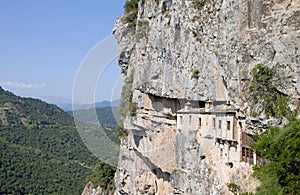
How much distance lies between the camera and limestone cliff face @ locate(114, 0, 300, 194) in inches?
557

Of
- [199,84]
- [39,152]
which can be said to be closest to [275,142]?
[199,84]

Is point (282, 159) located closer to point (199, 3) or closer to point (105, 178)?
point (199, 3)

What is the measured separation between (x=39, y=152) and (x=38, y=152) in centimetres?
20

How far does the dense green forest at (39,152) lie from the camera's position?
2474 inches

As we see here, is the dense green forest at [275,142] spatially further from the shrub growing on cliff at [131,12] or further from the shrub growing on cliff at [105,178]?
the shrub growing on cliff at [105,178]

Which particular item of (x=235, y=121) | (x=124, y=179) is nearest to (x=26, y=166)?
(x=124, y=179)

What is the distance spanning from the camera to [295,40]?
1314 cm

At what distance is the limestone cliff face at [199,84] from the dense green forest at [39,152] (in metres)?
31.3

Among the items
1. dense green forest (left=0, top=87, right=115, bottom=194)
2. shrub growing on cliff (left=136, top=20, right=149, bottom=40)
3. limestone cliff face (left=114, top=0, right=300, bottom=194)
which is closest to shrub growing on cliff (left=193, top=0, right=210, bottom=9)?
limestone cliff face (left=114, top=0, right=300, bottom=194)

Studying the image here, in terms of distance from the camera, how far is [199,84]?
60.2 ft

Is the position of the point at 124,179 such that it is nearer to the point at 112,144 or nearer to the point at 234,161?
the point at 112,144

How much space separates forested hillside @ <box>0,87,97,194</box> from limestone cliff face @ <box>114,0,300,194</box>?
1445 inches

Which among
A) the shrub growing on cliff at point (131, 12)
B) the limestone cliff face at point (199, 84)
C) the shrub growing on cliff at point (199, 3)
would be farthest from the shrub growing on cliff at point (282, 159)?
the shrub growing on cliff at point (131, 12)

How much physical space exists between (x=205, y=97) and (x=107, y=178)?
2166cm
